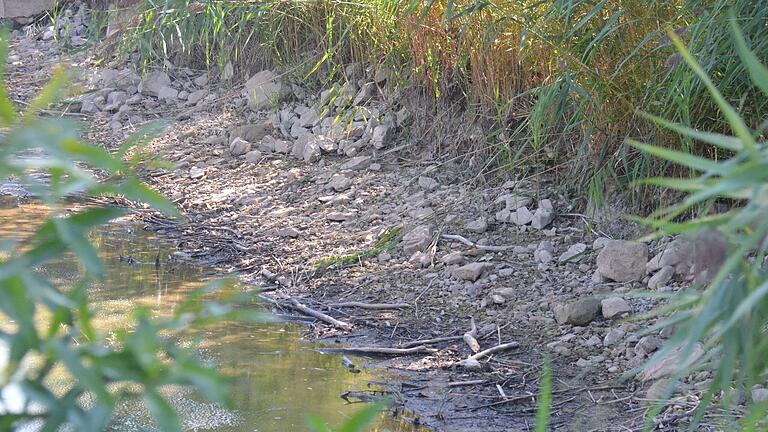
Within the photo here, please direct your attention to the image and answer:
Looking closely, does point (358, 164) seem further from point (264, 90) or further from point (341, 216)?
point (264, 90)

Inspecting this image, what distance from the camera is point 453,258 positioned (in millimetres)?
3814

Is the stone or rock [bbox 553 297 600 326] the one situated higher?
rock [bbox 553 297 600 326]

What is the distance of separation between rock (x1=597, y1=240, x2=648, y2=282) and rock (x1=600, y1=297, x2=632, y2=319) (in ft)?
0.56

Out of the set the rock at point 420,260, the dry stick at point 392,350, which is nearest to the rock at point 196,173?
the rock at point 420,260

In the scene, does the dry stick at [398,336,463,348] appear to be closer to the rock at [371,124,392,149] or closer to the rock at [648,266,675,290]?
the rock at [648,266,675,290]

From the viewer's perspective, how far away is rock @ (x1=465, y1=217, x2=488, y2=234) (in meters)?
4.00

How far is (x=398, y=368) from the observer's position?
3166 mm

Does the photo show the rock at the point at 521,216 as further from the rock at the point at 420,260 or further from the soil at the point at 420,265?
the rock at the point at 420,260

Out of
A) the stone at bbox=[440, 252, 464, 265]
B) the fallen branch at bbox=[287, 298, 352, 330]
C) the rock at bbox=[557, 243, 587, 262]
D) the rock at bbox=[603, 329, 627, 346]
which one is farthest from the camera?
the stone at bbox=[440, 252, 464, 265]

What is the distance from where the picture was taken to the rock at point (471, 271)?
12.1 feet

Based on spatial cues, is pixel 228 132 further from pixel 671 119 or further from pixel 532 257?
pixel 671 119

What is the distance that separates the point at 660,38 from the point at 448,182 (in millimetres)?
1383

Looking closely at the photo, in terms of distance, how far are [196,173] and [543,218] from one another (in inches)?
91.5

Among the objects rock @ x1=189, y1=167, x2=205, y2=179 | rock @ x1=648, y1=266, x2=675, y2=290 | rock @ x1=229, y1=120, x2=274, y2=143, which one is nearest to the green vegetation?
rock @ x1=648, y1=266, x2=675, y2=290
